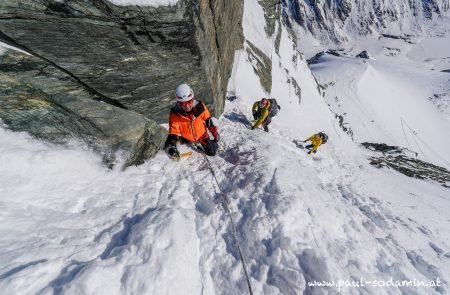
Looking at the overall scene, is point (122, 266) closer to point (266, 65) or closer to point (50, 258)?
point (50, 258)

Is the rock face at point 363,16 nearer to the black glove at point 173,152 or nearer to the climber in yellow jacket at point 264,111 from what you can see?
the climber in yellow jacket at point 264,111

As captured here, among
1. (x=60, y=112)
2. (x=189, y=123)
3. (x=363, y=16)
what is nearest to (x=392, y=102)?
(x=189, y=123)

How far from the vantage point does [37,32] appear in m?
4.93

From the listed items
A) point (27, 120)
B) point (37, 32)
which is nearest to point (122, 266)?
point (27, 120)

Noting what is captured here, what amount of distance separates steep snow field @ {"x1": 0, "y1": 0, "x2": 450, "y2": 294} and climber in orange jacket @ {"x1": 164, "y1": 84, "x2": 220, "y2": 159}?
426 millimetres

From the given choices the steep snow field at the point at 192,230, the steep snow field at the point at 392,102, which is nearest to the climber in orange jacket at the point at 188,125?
the steep snow field at the point at 192,230

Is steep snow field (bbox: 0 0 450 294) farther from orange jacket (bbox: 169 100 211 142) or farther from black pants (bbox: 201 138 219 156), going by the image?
orange jacket (bbox: 169 100 211 142)

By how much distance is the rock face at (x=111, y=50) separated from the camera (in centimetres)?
489

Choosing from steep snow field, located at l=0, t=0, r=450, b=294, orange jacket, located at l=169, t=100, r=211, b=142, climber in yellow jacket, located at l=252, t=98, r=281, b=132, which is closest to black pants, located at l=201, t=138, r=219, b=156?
orange jacket, located at l=169, t=100, r=211, b=142

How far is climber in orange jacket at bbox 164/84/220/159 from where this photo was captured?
6953 millimetres

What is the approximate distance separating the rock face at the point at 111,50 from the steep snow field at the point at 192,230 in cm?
104

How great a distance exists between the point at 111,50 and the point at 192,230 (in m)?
4.26

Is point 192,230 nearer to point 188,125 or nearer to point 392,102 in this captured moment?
point 188,125

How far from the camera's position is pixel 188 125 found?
291 inches
